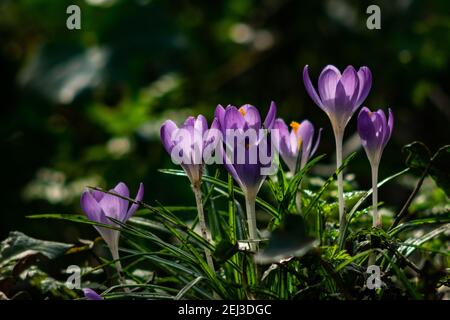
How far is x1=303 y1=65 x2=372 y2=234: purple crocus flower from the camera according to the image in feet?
2.57

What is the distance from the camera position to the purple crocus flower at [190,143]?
0.76 metres

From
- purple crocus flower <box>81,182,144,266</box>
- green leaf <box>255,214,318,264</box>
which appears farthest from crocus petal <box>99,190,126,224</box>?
green leaf <box>255,214,318,264</box>

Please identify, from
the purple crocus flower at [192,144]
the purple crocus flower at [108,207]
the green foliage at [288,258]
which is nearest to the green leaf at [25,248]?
the green foliage at [288,258]

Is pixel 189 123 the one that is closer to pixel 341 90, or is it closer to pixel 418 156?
pixel 341 90

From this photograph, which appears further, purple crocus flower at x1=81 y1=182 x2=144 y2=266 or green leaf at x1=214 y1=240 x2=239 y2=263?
purple crocus flower at x1=81 y1=182 x2=144 y2=266

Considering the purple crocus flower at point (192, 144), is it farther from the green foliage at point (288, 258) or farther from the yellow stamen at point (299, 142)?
the yellow stamen at point (299, 142)

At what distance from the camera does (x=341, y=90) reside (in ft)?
2.58

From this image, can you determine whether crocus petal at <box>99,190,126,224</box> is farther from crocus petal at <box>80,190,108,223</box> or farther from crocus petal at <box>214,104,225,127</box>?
crocus petal at <box>214,104,225,127</box>

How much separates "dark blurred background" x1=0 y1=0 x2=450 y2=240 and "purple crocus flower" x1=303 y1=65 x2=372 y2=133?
1312 mm

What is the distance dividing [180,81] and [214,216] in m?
1.79

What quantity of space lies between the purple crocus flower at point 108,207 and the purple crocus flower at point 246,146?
12 centimetres

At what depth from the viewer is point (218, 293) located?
0.81 meters

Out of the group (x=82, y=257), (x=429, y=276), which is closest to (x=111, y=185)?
A: (x=82, y=257)
